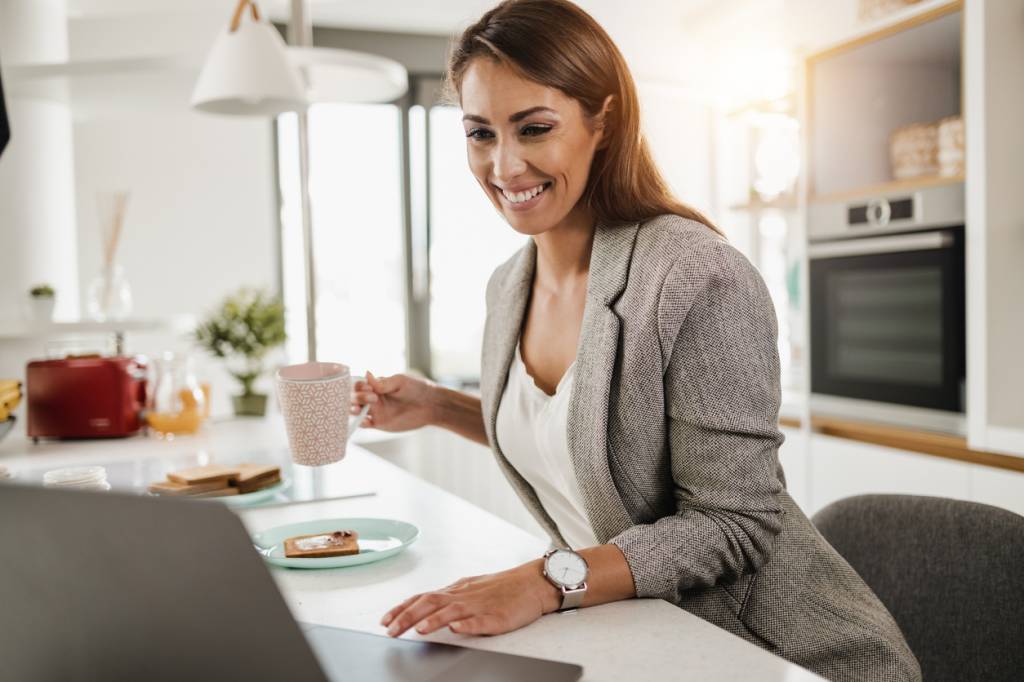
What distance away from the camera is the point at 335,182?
421cm

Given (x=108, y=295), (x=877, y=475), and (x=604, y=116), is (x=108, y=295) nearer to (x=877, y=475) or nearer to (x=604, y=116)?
(x=604, y=116)

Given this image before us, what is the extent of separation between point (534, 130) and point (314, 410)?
0.46m

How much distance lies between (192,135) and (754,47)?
2.39 meters

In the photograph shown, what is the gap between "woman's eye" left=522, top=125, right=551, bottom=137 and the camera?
3.83ft

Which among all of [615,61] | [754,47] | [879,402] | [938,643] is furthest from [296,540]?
[754,47]

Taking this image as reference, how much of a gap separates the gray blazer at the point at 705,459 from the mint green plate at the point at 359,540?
0.79 feet

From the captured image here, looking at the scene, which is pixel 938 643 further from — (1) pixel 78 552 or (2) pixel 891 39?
(2) pixel 891 39

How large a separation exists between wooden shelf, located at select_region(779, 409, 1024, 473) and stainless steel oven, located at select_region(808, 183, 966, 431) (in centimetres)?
6

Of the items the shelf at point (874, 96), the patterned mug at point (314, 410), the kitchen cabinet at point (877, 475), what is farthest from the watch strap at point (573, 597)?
the shelf at point (874, 96)

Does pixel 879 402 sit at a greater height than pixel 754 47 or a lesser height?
lesser

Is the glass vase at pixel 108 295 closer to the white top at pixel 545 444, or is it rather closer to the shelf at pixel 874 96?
the white top at pixel 545 444

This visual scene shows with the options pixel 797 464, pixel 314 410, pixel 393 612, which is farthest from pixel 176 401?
pixel 797 464

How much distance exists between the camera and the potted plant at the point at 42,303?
2.29 metres

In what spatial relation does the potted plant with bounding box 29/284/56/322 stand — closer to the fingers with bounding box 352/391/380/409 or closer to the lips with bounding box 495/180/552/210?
the fingers with bounding box 352/391/380/409
